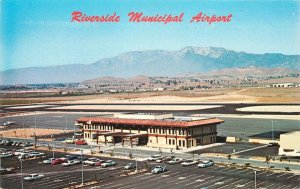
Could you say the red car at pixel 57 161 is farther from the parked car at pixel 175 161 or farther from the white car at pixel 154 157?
the parked car at pixel 175 161

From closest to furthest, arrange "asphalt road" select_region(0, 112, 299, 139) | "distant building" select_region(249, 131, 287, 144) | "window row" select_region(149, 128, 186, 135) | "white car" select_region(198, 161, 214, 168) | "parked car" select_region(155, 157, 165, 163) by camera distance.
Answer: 1. "white car" select_region(198, 161, 214, 168)
2. "parked car" select_region(155, 157, 165, 163)
3. "window row" select_region(149, 128, 186, 135)
4. "distant building" select_region(249, 131, 287, 144)
5. "asphalt road" select_region(0, 112, 299, 139)

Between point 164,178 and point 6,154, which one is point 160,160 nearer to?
point 164,178

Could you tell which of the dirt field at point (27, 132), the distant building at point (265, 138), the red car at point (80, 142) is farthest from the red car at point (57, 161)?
the dirt field at point (27, 132)

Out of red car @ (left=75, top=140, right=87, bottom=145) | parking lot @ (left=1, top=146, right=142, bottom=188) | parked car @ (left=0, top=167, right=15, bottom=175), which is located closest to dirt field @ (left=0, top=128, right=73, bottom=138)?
red car @ (left=75, top=140, right=87, bottom=145)

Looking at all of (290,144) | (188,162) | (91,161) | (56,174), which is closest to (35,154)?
(91,161)

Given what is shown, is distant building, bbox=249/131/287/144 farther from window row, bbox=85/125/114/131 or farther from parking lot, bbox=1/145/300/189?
window row, bbox=85/125/114/131

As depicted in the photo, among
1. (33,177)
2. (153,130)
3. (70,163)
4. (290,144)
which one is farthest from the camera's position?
(153,130)
